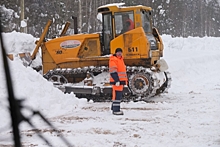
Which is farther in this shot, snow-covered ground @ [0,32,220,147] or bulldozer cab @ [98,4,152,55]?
bulldozer cab @ [98,4,152,55]

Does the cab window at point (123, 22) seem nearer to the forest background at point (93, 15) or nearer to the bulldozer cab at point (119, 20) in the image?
the bulldozer cab at point (119, 20)

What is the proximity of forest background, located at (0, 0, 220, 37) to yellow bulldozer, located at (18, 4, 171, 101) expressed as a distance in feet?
7.07

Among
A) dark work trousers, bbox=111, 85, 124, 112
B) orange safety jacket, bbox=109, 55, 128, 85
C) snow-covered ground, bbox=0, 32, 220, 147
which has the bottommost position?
snow-covered ground, bbox=0, 32, 220, 147

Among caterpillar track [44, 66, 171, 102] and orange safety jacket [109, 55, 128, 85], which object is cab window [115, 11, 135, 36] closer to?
caterpillar track [44, 66, 171, 102]

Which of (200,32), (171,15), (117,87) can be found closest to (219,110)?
(117,87)

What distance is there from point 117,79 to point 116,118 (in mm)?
1015

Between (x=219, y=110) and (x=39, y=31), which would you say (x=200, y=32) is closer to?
(x=39, y=31)

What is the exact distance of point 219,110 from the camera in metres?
8.76

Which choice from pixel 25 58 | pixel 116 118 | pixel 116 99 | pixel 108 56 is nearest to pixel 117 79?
pixel 116 99

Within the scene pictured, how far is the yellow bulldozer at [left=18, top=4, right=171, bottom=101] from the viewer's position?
10.5m

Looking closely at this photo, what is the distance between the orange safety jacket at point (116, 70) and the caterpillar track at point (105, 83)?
184cm

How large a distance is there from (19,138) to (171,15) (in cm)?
5861

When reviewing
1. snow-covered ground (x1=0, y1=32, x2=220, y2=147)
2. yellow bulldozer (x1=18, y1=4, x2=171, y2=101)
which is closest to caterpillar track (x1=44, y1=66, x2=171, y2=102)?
yellow bulldozer (x1=18, y1=4, x2=171, y2=101)

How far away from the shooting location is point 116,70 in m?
8.45
